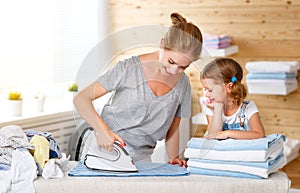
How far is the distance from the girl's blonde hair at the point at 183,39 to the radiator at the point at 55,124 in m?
1.76

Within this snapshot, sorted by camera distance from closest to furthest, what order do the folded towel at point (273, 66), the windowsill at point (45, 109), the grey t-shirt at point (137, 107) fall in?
the grey t-shirt at point (137, 107) → the windowsill at point (45, 109) → the folded towel at point (273, 66)

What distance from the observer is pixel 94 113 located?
5.99 ft

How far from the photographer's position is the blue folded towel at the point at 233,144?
1.77 meters

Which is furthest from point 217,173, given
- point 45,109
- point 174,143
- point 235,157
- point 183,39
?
point 45,109

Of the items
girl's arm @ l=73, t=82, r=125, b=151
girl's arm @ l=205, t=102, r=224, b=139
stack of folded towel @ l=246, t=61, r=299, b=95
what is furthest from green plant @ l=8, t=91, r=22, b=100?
girl's arm @ l=205, t=102, r=224, b=139

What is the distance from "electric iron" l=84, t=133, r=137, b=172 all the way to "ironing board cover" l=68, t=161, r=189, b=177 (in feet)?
0.05

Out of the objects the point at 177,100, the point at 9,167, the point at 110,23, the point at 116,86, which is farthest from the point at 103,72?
the point at 110,23

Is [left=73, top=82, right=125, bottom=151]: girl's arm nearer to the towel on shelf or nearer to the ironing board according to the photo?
the ironing board

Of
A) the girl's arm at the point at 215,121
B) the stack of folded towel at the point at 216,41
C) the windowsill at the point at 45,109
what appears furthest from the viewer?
the stack of folded towel at the point at 216,41

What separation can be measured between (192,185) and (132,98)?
1.08ft

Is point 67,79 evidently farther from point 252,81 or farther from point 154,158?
point 154,158

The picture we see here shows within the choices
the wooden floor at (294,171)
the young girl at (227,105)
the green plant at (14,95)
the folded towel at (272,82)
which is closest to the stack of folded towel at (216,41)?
the folded towel at (272,82)

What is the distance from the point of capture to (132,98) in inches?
71.8

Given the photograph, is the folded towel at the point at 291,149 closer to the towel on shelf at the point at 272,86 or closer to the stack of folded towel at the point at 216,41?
the towel on shelf at the point at 272,86
